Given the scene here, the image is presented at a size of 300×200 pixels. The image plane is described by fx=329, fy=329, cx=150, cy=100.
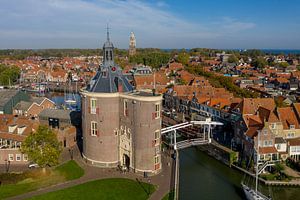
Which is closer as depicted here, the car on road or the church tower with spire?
the church tower with spire

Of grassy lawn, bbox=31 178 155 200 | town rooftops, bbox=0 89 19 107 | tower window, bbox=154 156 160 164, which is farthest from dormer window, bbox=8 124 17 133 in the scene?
tower window, bbox=154 156 160 164

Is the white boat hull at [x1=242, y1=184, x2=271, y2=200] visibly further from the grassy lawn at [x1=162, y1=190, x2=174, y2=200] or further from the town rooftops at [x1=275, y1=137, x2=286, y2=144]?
the town rooftops at [x1=275, y1=137, x2=286, y2=144]

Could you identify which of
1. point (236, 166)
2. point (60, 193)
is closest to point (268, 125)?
point (236, 166)

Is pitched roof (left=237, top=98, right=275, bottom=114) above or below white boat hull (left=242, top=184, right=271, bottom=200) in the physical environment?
above

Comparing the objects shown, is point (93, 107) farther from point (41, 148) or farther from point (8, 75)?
point (8, 75)

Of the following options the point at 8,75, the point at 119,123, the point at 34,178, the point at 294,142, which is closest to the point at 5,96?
the point at 34,178

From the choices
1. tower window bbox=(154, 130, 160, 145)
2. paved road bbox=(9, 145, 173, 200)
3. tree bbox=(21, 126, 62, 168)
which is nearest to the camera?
paved road bbox=(9, 145, 173, 200)
